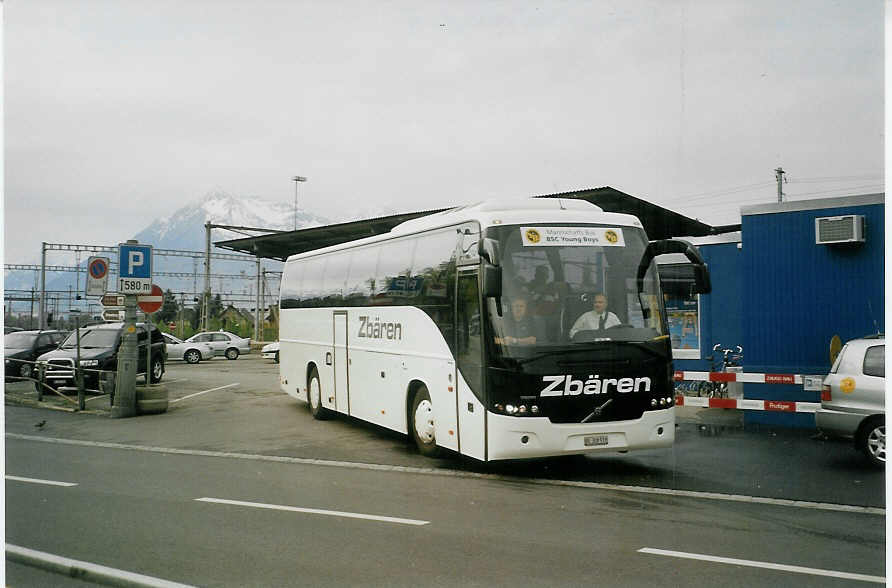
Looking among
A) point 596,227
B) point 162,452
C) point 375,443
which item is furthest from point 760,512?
point 162,452

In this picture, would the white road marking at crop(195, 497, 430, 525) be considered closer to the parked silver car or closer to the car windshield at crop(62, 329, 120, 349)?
the parked silver car

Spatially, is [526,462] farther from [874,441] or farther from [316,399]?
[316,399]

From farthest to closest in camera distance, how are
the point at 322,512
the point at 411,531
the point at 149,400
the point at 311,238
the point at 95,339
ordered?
1. the point at 95,339
2. the point at 149,400
3. the point at 311,238
4. the point at 322,512
5. the point at 411,531

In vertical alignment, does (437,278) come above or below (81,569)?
above

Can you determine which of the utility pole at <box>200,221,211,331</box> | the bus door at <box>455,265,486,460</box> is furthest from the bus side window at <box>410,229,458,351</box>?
the utility pole at <box>200,221,211,331</box>

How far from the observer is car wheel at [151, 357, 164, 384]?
2223cm

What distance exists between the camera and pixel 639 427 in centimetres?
873

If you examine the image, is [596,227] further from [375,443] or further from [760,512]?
[375,443]

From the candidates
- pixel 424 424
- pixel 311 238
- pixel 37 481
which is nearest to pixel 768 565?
pixel 424 424

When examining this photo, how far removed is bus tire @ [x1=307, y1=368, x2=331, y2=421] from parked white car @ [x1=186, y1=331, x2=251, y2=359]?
13665mm

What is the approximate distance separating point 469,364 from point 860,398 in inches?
173

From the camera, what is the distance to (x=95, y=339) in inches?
782

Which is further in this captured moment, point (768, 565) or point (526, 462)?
point (526, 462)

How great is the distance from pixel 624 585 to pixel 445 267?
5.17 m
